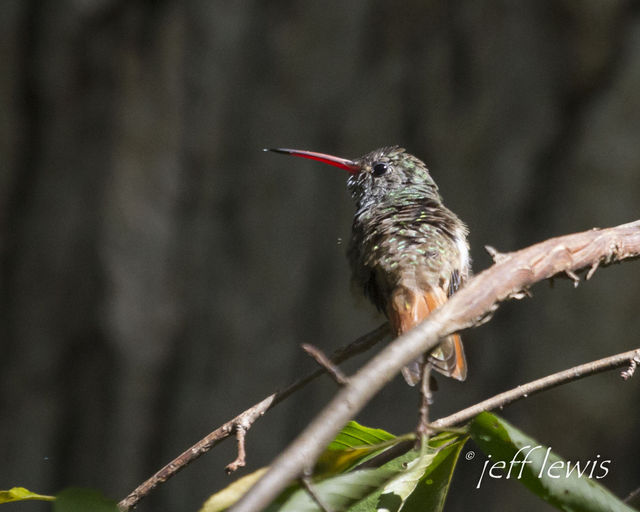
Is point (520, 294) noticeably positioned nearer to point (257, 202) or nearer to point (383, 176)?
point (383, 176)

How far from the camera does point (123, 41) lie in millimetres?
5289

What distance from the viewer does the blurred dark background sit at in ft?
13.6

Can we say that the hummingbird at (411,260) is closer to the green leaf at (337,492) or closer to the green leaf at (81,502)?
the green leaf at (337,492)

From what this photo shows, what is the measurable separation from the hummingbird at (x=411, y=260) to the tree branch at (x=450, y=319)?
19.1 inches

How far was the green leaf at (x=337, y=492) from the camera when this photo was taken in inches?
35.9

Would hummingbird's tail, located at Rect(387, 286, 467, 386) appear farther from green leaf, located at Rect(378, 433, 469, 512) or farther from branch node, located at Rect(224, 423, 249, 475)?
green leaf, located at Rect(378, 433, 469, 512)

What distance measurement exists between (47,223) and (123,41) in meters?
1.31

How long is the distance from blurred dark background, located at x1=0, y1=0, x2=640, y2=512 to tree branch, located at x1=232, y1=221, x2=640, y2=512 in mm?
2692

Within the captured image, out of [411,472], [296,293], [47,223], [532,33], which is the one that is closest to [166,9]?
[47,223]

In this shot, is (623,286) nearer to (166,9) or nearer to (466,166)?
(466,166)

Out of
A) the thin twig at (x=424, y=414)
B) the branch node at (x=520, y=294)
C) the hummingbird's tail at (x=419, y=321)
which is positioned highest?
the hummingbird's tail at (x=419, y=321)

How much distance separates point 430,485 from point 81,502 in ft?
1.59

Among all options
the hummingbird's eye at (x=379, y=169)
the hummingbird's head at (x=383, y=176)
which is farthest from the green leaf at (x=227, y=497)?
the hummingbird's eye at (x=379, y=169)

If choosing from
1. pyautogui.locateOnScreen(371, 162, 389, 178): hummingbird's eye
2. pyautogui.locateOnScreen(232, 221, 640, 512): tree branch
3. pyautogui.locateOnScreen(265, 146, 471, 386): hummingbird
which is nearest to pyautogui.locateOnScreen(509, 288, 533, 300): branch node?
pyautogui.locateOnScreen(232, 221, 640, 512): tree branch
